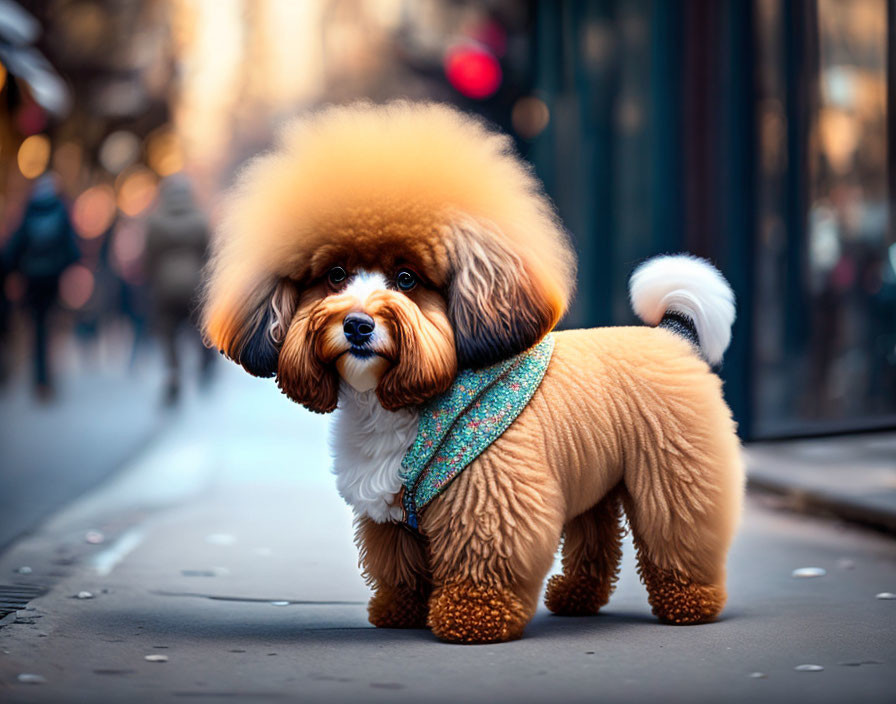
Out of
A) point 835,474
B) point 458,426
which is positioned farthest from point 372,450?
point 835,474

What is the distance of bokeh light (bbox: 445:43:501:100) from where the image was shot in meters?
18.2

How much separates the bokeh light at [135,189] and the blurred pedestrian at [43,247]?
22.6 m

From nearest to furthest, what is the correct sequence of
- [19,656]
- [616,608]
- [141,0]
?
[19,656], [616,608], [141,0]

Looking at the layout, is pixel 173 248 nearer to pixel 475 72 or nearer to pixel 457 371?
pixel 475 72

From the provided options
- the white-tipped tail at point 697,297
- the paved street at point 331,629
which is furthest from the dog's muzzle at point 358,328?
the white-tipped tail at point 697,297

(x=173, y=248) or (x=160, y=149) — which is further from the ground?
(x=160, y=149)

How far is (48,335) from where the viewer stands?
570 inches

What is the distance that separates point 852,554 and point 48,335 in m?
10.5

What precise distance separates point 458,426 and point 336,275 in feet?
1.94

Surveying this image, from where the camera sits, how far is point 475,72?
18.2 m

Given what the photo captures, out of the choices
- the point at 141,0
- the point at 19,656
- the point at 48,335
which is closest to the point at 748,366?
the point at 19,656

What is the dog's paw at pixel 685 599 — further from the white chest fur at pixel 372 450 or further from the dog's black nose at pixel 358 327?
the dog's black nose at pixel 358 327

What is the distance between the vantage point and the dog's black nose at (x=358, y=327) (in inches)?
150

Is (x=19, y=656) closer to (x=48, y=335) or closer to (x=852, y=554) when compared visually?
(x=852, y=554)
